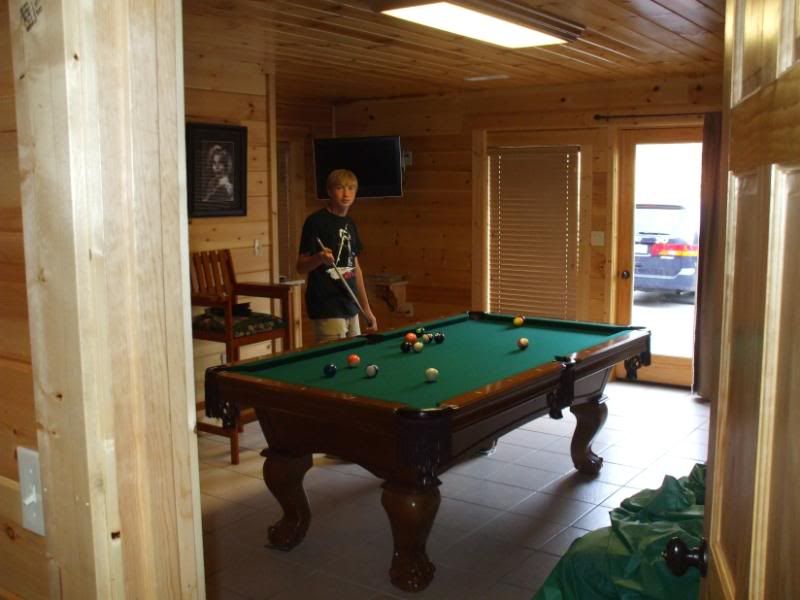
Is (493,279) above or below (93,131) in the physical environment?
below

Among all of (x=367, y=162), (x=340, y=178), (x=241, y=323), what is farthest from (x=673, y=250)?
(x=241, y=323)

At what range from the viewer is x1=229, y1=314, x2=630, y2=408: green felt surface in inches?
129

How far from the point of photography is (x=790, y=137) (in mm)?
770

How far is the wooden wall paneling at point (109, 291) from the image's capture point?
43.4 inches

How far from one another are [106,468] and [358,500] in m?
3.24

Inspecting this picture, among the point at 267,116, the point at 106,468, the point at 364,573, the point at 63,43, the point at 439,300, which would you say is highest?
the point at 267,116

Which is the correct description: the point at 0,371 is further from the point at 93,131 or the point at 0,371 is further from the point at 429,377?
the point at 429,377

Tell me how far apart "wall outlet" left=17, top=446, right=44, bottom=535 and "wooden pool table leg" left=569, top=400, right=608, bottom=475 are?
11.9ft

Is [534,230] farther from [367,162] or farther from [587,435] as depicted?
[587,435]

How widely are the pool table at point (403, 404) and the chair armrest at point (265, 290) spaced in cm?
108

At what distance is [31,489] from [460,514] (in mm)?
3024

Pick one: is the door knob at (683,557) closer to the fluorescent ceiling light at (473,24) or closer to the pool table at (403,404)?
the pool table at (403,404)

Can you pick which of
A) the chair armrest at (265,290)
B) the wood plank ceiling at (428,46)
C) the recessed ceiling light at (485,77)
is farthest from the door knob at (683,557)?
the recessed ceiling light at (485,77)

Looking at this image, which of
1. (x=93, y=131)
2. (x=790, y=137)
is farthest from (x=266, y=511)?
(x=790, y=137)
